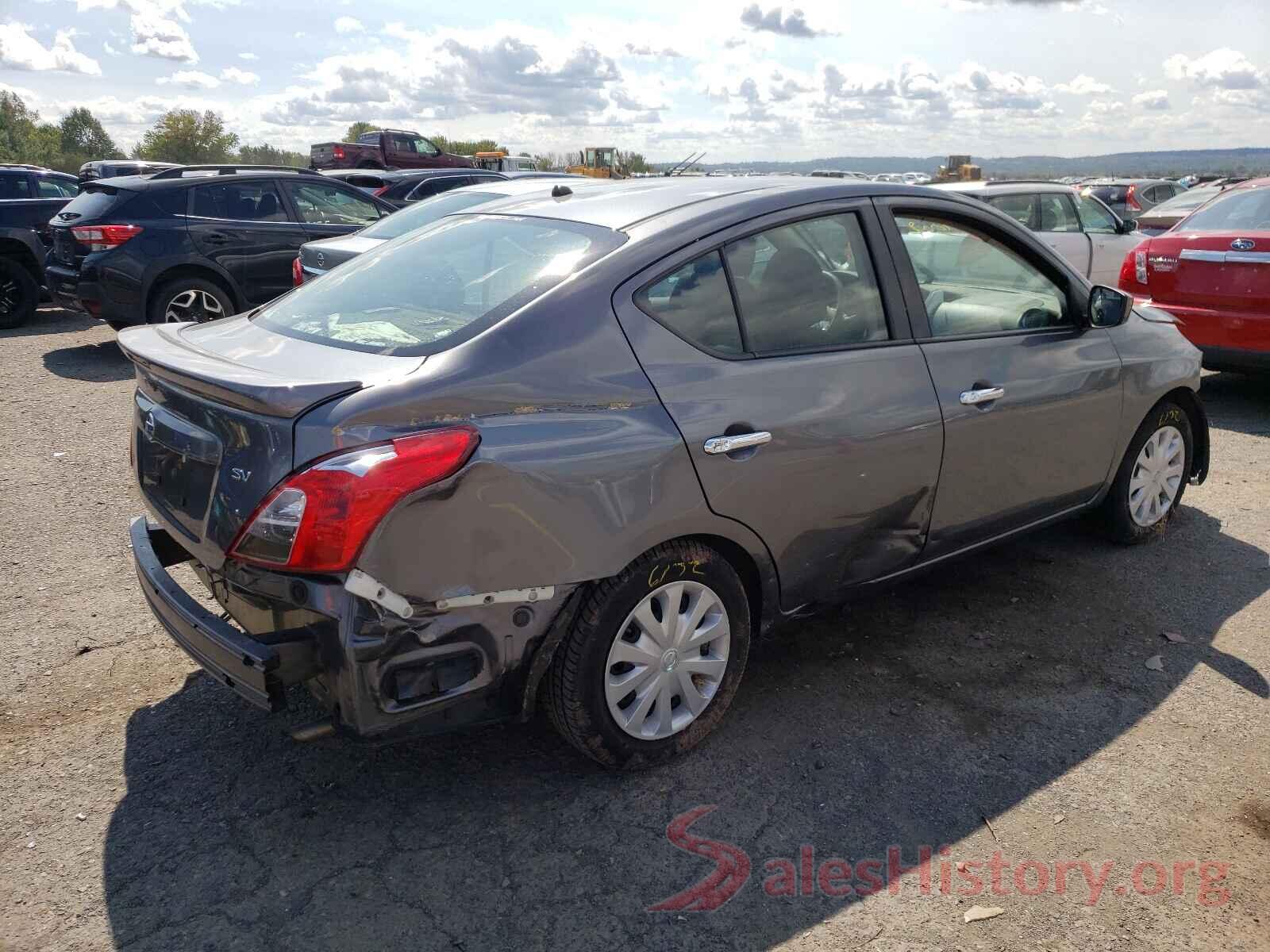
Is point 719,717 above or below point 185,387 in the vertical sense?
below

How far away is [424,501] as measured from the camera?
8.36 feet

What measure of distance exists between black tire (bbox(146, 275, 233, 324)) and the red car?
7.84 metres

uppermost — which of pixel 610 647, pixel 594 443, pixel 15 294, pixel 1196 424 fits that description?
pixel 594 443

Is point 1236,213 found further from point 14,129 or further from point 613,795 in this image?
point 14,129

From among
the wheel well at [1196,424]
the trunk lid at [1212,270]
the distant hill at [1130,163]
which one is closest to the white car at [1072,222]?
the trunk lid at [1212,270]

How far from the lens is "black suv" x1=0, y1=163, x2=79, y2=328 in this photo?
453 inches

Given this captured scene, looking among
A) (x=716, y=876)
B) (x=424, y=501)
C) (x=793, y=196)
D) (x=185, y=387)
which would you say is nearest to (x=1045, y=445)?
(x=793, y=196)

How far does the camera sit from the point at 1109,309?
14.3 feet

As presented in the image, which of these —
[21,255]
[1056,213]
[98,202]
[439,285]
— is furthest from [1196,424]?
[21,255]

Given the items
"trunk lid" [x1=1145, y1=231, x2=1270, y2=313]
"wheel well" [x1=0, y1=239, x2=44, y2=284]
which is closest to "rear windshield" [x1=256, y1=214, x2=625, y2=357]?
"trunk lid" [x1=1145, y1=231, x2=1270, y2=313]

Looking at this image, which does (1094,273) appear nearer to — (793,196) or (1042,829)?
(793,196)

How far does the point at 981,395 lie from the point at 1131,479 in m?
1.49

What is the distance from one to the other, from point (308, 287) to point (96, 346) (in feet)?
27.0

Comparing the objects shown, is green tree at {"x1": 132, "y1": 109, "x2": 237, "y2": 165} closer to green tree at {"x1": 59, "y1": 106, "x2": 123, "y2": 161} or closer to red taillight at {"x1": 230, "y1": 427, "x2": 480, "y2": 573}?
green tree at {"x1": 59, "y1": 106, "x2": 123, "y2": 161}
